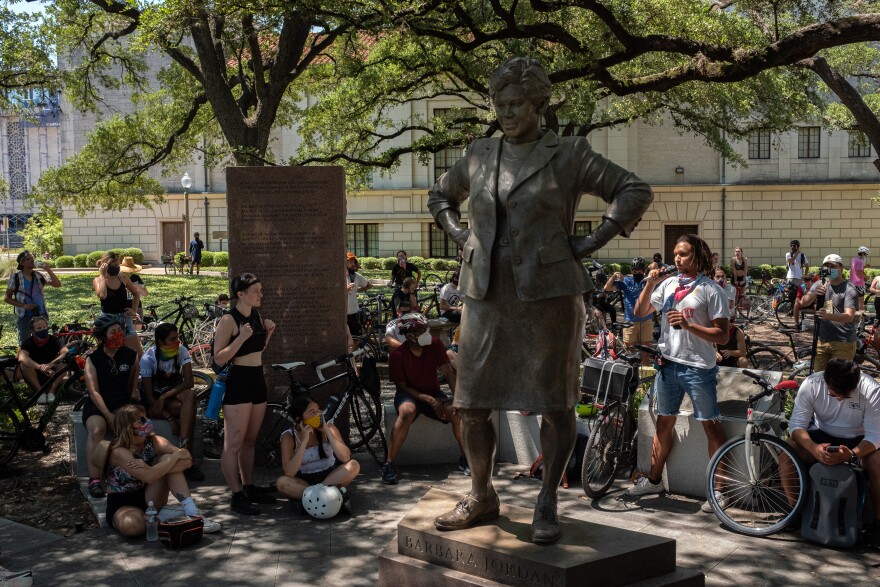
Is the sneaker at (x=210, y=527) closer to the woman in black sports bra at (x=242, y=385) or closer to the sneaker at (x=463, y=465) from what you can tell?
the woman in black sports bra at (x=242, y=385)

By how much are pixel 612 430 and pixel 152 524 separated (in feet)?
12.4

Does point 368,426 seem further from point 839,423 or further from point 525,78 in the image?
point 525,78

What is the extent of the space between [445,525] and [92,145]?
21.1 metres

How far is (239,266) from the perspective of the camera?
884cm

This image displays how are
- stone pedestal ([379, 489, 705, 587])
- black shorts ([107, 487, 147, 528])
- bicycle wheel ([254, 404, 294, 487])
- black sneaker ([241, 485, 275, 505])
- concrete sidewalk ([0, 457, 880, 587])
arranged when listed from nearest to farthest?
stone pedestal ([379, 489, 705, 587]), concrete sidewalk ([0, 457, 880, 587]), black shorts ([107, 487, 147, 528]), black sneaker ([241, 485, 275, 505]), bicycle wheel ([254, 404, 294, 487])

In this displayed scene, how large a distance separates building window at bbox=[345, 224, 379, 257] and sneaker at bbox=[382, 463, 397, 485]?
1381 inches

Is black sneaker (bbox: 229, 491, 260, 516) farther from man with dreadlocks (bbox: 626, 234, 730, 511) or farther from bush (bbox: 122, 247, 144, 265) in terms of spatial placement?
bush (bbox: 122, 247, 144, 265)

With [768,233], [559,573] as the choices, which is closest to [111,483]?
[559,573]

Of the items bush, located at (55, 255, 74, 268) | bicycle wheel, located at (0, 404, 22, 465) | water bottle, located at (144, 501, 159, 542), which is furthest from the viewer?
bush, located at (55, 255, 74, 268)

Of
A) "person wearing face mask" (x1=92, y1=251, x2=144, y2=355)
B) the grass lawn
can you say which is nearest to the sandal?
"person wearing face mask" (x1=92, y1=251, x2=144, y2=355)

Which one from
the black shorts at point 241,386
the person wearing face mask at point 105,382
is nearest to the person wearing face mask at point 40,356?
the person wearing face mask at point 105,382

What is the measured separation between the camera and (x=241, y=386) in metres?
7.62

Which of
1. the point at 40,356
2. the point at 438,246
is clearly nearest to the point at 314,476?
the point at 40,356

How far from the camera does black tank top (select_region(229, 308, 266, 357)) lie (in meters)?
7.61
